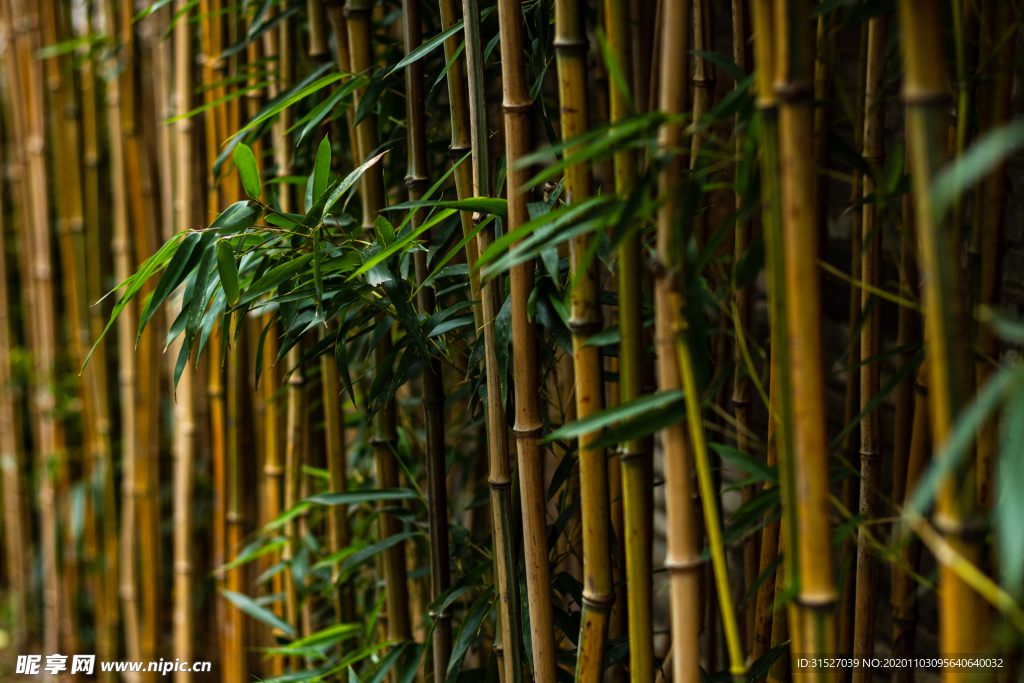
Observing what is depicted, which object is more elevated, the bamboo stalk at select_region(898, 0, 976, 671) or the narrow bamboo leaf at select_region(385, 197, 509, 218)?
the narrow bamboo leaf at select_region(385, 197, 509, 218)

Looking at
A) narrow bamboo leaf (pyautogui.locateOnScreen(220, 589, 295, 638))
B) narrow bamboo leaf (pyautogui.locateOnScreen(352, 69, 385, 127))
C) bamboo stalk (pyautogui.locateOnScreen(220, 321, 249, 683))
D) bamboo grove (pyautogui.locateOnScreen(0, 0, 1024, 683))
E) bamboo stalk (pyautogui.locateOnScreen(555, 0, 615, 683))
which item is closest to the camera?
bamboo grove (pyautogui.locateOnScreen(0, 0, 1024, 683))

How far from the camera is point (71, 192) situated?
1.56m

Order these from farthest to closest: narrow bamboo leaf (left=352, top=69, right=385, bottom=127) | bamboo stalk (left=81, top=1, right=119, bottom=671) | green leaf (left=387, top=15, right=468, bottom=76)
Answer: bamboo stalk (left=81, top=1, right=119, bottom=671) < narrow bamboo leaf (left=352, top=69, right=385, bottom=127) < green leaf (left=387, top=15, right=468, bottom=76)

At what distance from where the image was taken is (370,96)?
2.34ft

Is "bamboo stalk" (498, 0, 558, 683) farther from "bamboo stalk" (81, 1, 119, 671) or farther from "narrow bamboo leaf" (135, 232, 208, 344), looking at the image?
"bamboo stalk" (81, 1, 119, 671)

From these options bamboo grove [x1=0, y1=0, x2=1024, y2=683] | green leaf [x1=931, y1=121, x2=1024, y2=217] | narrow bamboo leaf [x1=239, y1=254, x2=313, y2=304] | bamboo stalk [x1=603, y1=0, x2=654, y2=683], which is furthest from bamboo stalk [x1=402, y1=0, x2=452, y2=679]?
green leaf [x1=931, y1=121, x2=1024, y2=217]

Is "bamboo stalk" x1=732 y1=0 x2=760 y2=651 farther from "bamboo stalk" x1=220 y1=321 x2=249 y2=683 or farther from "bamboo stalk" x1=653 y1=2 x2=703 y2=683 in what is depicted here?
"bamboo stalk" x1=220 y1=321 x2=249 y2=683

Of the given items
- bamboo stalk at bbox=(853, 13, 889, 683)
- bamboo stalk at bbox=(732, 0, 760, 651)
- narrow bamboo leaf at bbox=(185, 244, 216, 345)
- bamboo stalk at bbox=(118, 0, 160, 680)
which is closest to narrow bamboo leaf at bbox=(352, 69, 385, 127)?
narrow bamboo leaf at bbox=(185, 244, 216, 345)

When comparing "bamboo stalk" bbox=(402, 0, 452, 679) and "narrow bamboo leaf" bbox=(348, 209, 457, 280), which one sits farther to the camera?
"bamboo stalk" bbox=(402, 0, 452, 679)

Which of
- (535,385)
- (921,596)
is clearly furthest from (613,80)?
(921,596)

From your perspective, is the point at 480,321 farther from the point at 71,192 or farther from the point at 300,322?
the point at 71,192

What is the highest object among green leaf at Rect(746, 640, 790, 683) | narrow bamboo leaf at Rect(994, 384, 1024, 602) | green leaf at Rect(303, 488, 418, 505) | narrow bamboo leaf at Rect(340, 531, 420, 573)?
narrow bamboo leaf at Rect(994, 384, 1024, 602)

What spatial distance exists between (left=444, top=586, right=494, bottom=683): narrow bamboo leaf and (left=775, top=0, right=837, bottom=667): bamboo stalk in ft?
1.22

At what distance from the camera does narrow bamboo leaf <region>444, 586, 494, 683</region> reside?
68 cm
